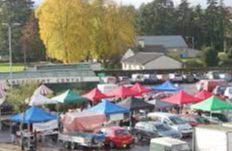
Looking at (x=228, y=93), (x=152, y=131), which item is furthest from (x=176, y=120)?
(x=228, y=93)

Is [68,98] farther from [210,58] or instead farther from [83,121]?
[210,58]

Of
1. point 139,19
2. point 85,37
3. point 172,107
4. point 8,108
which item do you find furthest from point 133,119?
point 139,19

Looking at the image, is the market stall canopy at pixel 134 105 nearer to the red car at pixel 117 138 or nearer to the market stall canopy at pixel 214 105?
the market stall canopy at pixel 214 105

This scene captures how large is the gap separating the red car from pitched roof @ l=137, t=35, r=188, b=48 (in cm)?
9063

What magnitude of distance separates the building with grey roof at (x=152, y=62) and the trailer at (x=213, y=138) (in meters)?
63.3

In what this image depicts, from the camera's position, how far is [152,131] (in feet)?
107

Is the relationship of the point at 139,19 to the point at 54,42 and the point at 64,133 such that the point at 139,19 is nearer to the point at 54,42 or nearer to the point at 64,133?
the point at 54,42

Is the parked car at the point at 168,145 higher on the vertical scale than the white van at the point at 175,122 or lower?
higher

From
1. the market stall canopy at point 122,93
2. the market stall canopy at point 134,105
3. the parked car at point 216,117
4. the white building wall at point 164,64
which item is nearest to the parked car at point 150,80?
the white building wall at point 164,64

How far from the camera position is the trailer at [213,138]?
73.7ft

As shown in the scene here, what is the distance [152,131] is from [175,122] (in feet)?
7.78

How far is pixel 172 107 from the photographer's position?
138 ft

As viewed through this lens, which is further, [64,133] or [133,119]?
[133,119]

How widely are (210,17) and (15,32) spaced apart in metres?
47.4
